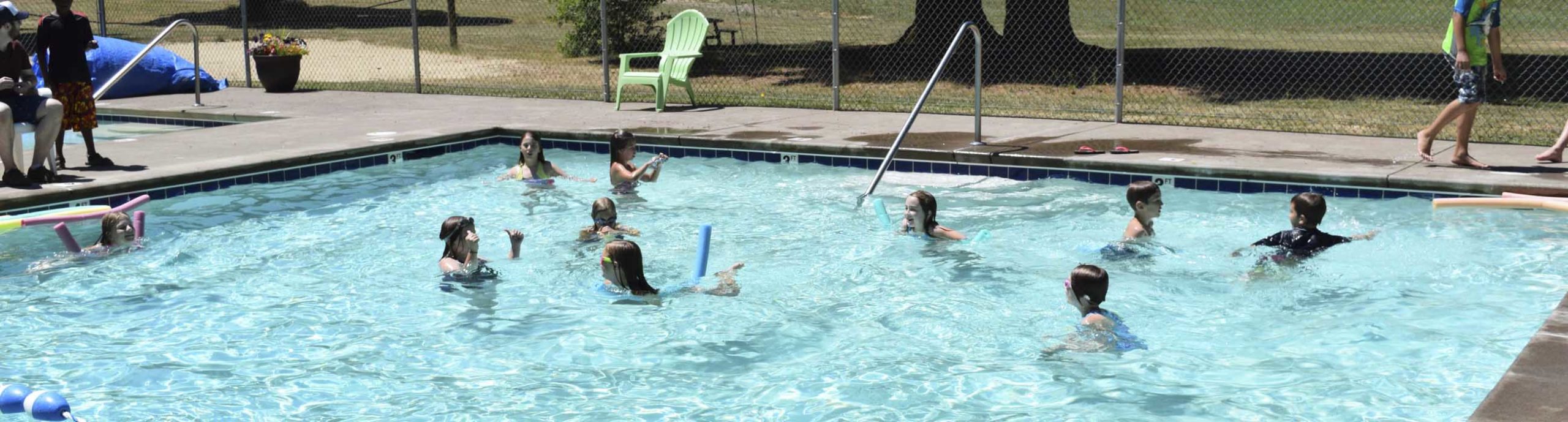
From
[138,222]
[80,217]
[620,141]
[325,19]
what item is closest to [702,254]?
[620,141]

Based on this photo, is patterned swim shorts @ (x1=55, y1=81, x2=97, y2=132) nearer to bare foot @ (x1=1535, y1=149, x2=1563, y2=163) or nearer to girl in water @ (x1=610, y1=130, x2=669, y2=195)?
girl in water @ (x1=610, y1=130, x2=669, y2=195)

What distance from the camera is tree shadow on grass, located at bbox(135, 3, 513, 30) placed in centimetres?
3206

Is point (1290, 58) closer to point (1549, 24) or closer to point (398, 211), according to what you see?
point (1549, 24)

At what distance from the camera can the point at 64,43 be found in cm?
992

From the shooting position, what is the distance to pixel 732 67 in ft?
66.3

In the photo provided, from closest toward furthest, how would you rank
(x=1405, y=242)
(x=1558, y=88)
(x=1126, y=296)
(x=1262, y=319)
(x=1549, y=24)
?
(x=1262, y=319), (x=1126, y=296), (x=1405, y=242), (x=1558, y=88), (x=1549, y=24)

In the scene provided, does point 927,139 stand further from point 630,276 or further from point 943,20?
point 943,20

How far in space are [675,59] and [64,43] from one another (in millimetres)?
5816

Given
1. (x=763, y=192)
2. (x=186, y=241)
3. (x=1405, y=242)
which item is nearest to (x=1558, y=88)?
(x=1405, y=242)

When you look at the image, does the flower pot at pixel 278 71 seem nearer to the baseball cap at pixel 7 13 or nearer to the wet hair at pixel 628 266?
the baseball cap at pixel 7 13

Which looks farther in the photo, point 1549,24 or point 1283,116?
point 1549,24

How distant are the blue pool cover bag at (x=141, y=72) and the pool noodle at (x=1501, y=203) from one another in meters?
13.6

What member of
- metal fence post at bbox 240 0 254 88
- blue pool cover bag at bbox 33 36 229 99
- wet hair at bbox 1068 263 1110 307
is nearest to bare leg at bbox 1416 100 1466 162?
wet hair at bbox 1068 263 1110 307

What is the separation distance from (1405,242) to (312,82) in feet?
47.7
